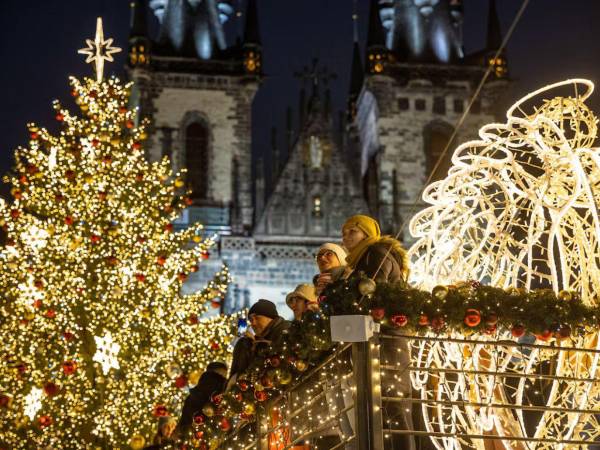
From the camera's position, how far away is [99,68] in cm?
1440

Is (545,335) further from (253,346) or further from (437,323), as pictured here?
(253,346)

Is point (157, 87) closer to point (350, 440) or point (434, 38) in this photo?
point (434, 38)

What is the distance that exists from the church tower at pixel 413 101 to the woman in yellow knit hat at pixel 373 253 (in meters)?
21.0

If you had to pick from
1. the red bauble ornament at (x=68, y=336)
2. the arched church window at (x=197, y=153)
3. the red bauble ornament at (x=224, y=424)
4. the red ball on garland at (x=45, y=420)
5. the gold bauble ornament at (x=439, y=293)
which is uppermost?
the arched church window at (x=197, y=153)

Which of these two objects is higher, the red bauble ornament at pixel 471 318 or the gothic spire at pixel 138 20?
the gothic spire at pixel 138 20

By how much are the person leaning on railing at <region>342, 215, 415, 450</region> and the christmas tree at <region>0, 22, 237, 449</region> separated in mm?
7208

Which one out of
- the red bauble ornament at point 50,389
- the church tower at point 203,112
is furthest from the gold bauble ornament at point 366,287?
the church tower at point 203,112

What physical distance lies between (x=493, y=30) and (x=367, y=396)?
26743mm

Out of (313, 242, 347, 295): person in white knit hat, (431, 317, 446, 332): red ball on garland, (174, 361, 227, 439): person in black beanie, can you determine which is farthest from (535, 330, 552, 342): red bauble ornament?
(174, 361, 227, 439): person in black beanie

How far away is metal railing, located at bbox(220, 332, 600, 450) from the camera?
447 centimetres

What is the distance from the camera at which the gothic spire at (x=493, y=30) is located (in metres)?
29.4

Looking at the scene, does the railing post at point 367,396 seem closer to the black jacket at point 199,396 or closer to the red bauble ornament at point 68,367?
the black jacket at point 199,396

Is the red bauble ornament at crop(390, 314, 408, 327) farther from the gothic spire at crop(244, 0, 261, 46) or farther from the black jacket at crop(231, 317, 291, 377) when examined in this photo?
the gothic spire at crop(244, 0, 261, 46)

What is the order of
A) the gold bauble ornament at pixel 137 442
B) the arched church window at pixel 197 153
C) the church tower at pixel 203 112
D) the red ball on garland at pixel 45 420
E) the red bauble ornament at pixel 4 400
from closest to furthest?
1. the red bauble ornament at pixel 4 400
2. the gold bauble ornament at pixel 137 442
3. the red ball on garland at pixel 45 420
4. the church tower at pixel 203 112
5. the arched church window at pixel 197 153
